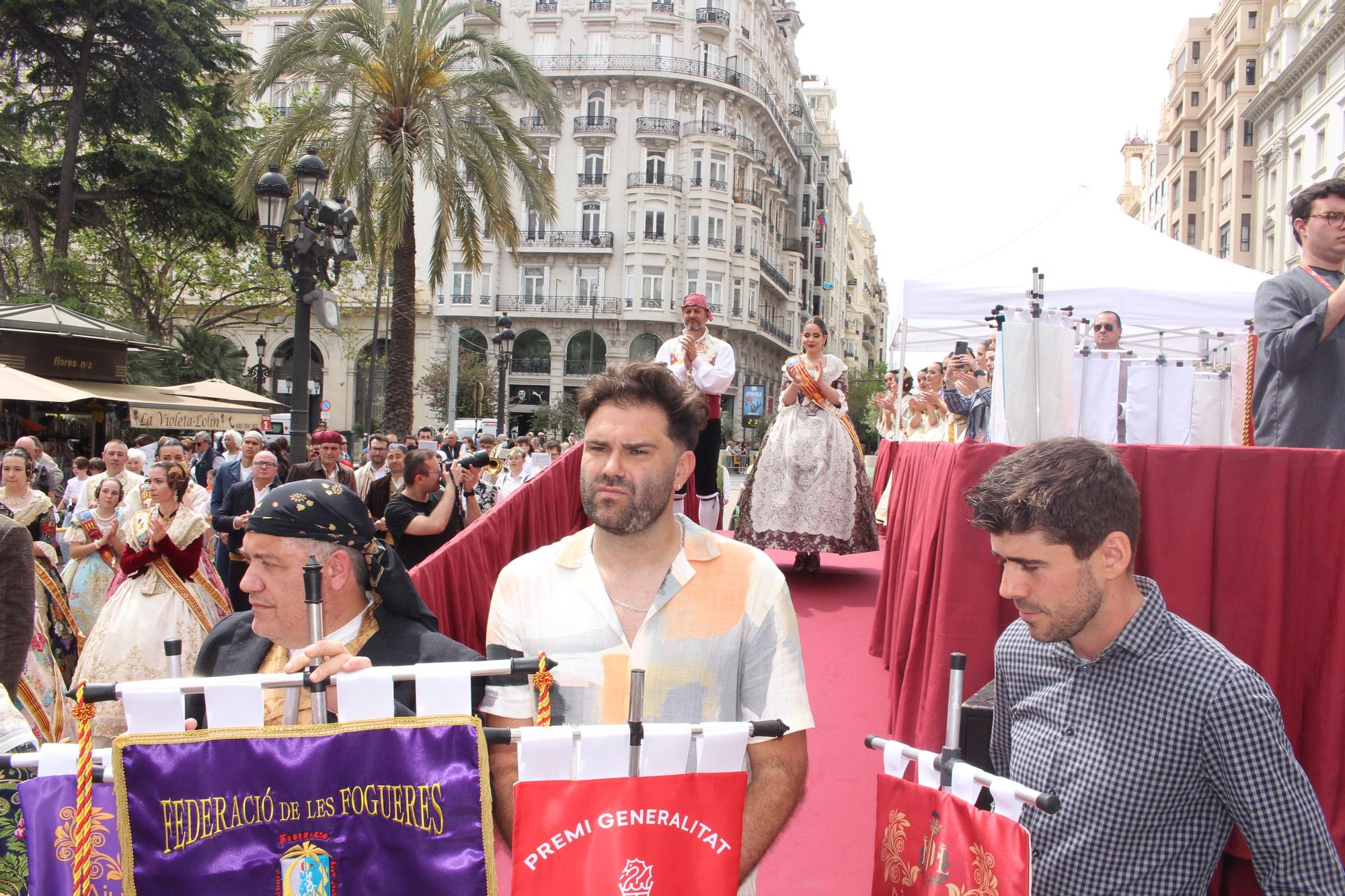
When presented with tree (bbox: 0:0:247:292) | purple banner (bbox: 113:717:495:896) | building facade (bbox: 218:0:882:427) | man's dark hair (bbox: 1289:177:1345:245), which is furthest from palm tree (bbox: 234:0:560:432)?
building facade (bbox: 218:0:882:427)

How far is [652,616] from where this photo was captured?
225cm

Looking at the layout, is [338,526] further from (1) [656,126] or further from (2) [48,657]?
(1) [656,126]

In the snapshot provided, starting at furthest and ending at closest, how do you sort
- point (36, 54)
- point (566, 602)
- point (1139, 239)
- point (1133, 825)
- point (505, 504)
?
point (36, 54)
point (1139, 239)
point (505, 504)
point (566, 602)
point (1133, 825)

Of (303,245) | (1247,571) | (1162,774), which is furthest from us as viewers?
(303,245)

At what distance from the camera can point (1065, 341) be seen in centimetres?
364

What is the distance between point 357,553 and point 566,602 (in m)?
0.75

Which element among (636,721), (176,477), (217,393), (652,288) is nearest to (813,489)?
(176,477)

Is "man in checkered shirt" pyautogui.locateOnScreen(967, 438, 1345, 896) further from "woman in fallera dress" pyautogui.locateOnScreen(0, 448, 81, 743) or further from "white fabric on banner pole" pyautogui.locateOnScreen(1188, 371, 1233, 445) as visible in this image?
"woman in fallera dress" pyautogui.locateOnScreen(0, 448, 81, 743)

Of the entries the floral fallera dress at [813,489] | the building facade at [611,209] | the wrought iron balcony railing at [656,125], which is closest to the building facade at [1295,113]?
the building facade at [611,209]

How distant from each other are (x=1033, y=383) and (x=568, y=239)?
150ft

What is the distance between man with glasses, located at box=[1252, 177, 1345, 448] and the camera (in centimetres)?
325

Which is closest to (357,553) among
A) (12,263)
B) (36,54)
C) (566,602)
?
(566,602)

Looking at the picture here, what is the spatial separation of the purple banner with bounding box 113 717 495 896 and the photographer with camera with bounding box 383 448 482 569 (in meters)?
4.28

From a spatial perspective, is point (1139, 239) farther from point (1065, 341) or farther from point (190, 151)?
point (190, 151)
